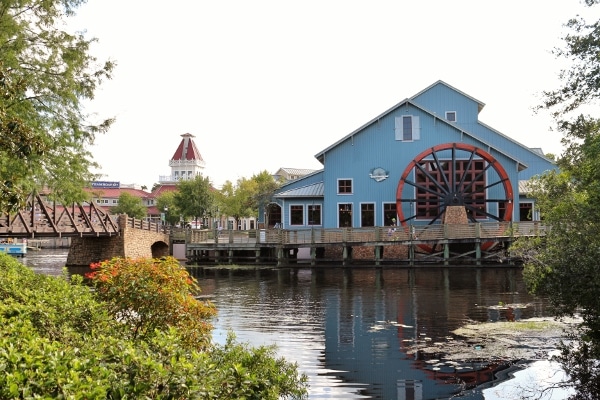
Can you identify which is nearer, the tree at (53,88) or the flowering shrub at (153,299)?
the flowering shrub at (153,299)

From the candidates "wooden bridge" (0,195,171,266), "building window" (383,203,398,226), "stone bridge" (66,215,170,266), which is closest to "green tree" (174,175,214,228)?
"wooden bridge" (0,195,171,266)

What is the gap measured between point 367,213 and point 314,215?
3.95 m

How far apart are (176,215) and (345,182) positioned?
44274 mm

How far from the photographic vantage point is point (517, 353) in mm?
12141

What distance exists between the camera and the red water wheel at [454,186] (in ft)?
127

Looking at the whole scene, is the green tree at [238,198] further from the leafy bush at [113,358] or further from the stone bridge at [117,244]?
the leafy bush at [113,358]

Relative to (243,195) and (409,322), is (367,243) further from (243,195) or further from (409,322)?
(243,195)

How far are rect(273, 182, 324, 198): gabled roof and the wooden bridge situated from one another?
10221mm

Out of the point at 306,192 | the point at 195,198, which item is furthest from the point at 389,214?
the point at 195,198

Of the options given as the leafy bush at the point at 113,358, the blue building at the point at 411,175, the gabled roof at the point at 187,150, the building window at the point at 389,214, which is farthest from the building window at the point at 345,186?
the gabled roof at the point at 187,150

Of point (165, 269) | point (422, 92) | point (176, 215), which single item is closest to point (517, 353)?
point (165, 269)

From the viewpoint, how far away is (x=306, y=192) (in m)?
42.0

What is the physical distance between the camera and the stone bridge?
135ft

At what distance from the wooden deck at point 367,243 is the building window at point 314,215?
202 cm
